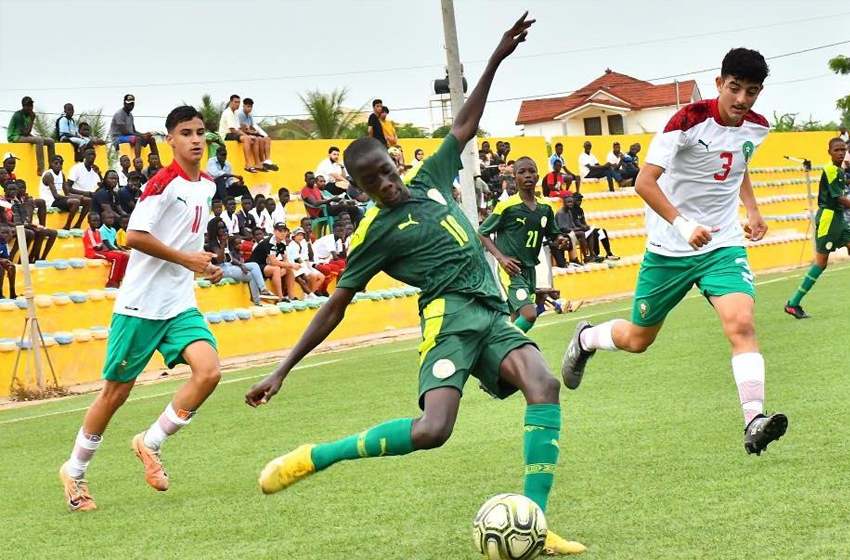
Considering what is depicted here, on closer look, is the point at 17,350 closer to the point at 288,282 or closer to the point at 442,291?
the point at 288,282

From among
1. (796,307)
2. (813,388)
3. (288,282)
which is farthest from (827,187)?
(288,282)

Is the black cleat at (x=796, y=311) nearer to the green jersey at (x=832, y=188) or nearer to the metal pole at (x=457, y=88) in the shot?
the green jersey at (x=832, y=188)

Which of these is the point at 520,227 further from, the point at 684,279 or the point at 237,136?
the point at 237,136

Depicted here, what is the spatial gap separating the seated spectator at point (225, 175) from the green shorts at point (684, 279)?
1641 centimetres

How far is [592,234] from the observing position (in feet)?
90.5

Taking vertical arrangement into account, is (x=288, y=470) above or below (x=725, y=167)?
below

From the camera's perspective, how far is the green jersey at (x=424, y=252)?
5840 millimetres

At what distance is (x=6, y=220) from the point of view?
18781 millimetres

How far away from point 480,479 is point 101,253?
1360 centimetres

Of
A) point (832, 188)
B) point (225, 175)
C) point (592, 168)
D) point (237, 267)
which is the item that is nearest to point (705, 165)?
point (832, 188)

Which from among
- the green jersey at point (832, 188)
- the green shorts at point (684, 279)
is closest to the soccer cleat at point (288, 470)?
the green shorts at point (684, 279)

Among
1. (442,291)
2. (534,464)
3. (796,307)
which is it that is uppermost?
(442,291)

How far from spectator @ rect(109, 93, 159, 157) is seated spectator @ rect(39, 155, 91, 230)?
1805mm

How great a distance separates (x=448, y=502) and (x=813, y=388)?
387cm
